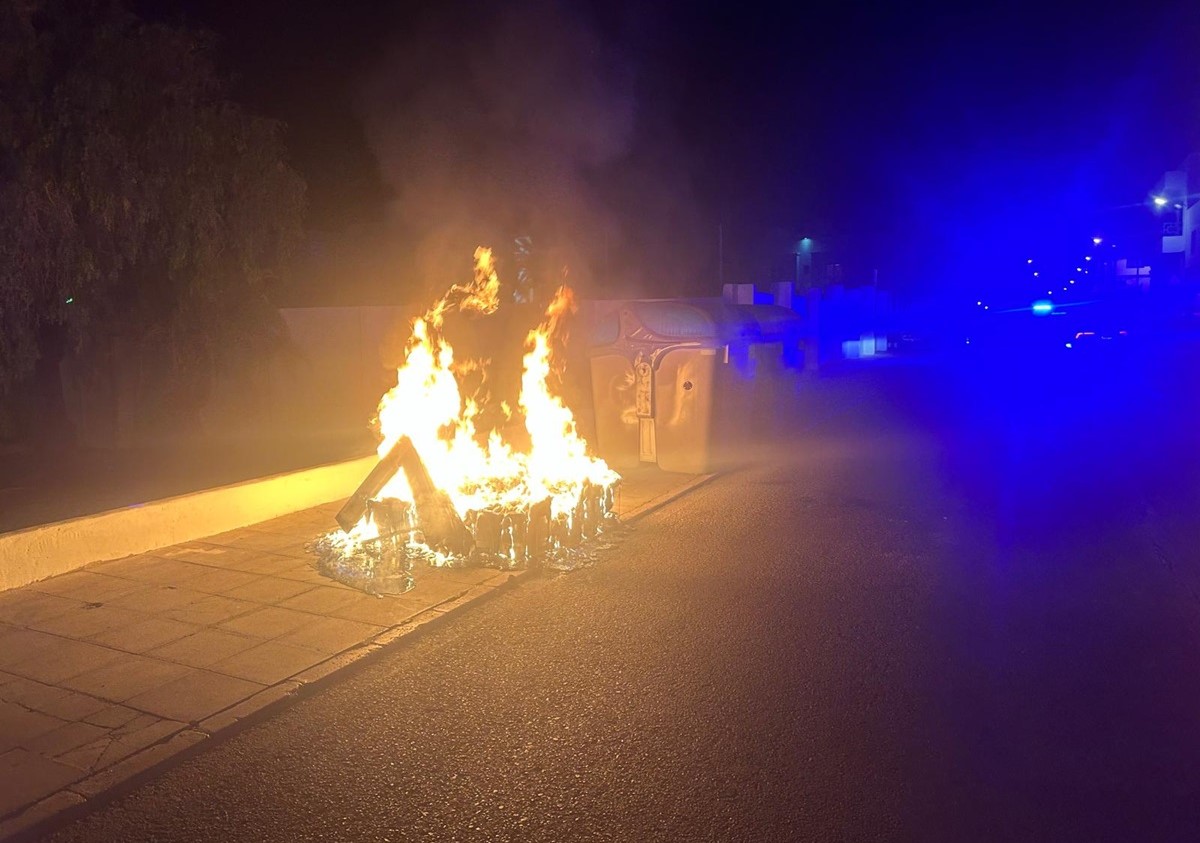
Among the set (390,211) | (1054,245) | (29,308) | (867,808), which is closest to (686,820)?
(867,808)

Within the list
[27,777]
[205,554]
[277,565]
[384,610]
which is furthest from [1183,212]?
[27,777]

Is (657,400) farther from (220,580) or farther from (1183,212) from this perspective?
(1183,212)

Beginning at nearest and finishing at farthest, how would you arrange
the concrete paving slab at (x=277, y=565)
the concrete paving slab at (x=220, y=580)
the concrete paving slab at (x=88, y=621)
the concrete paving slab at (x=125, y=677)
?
the concrete paving slab at (x=125, y=677) → the concrete paving slab at (x=88, y=621) → the concrete paving slab at (x=220, y=580) → the concrete paving slab at (x=277, y=565)

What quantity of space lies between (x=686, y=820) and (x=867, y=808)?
70 cm

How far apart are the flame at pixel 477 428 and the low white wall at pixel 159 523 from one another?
4.19 ft

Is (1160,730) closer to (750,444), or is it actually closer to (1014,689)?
(1014,689)

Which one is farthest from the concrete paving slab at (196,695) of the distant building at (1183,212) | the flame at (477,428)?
the distant building at (1183,212)

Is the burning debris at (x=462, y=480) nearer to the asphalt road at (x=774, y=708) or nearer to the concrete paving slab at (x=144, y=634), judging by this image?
the asphalt road at (x=774, y=708)

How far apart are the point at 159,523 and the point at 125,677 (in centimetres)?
278

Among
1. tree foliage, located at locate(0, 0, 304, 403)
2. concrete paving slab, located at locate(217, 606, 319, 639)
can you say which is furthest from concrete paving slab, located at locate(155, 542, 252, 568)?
tree foliage, located at locate(0, 0, 304, 403)

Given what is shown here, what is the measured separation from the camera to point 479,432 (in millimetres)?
8602

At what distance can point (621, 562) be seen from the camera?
299 inches

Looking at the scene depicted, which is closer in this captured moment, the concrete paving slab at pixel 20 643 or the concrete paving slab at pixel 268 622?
the concrete paving slab at pixel 20 643

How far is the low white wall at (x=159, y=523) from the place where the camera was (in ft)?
22.5
